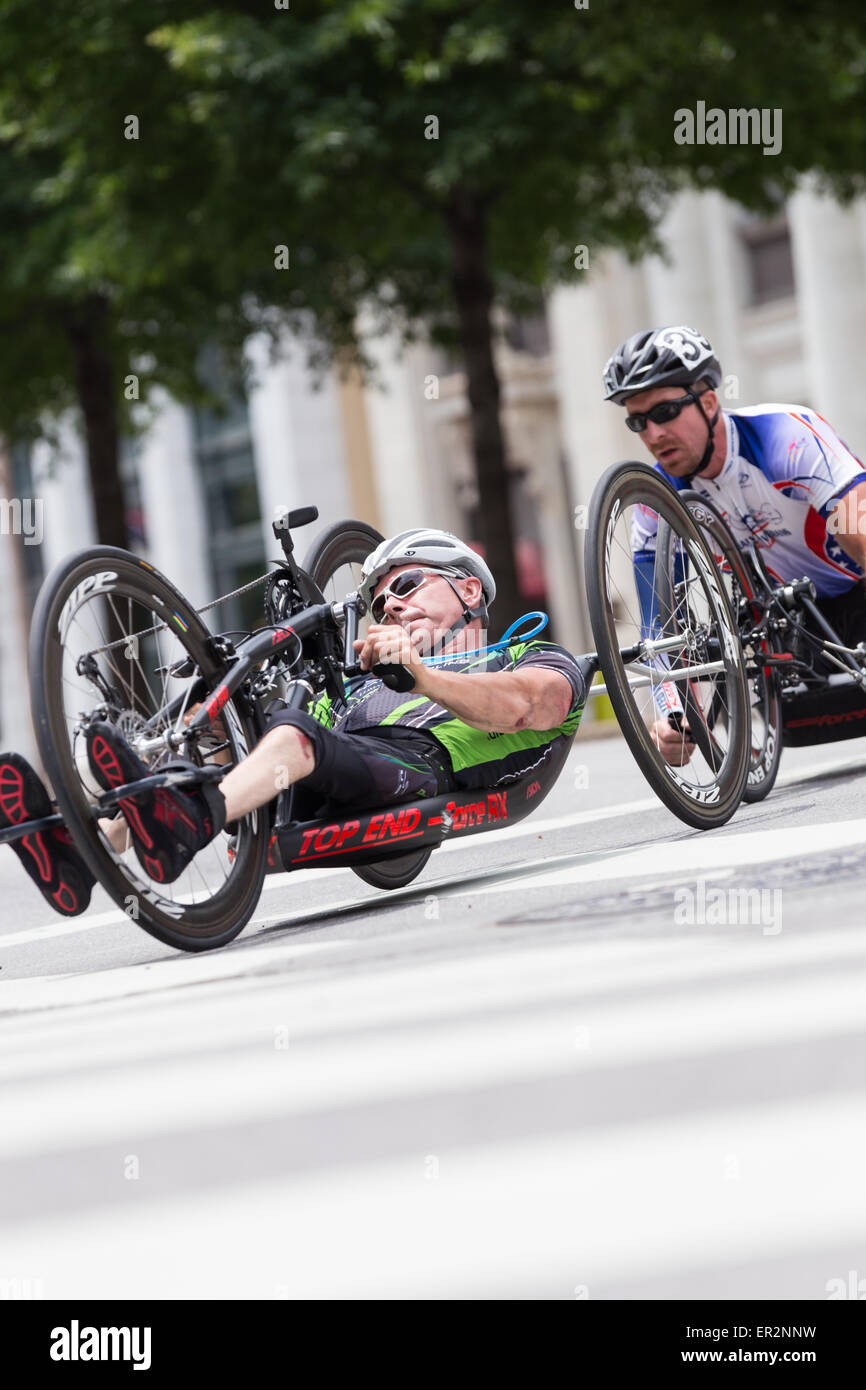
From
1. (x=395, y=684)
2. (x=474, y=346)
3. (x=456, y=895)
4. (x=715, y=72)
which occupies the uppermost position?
(x=715, y=72)

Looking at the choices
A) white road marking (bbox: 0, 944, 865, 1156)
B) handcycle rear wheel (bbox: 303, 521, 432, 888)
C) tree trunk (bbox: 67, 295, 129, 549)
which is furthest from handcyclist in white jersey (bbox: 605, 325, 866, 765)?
tree trunk (bbox: 67, 295, 129, 549)

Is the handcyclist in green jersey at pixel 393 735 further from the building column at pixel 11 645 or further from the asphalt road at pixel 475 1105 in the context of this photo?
the building column at pixel 11 645

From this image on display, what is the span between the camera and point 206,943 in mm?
4820

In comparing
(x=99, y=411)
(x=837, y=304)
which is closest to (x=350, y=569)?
(x=99, y=411)

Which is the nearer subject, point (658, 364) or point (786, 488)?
point (658, 364)

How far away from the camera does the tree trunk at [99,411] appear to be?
18.5 metres

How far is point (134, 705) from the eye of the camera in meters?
4.84

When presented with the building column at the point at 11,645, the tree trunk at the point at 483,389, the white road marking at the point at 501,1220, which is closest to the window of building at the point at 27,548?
the building column at the point at 11,645

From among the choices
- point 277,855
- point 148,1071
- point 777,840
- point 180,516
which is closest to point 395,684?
point 277,855

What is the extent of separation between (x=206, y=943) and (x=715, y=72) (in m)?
10.2

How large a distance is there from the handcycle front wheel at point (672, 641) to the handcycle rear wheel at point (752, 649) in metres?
0.11

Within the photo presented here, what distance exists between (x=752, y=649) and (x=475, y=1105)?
3.79 m

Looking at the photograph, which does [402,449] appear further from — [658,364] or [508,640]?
[508,640]
